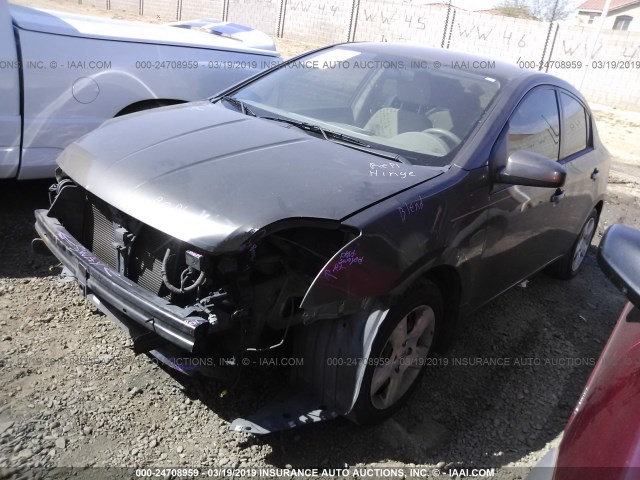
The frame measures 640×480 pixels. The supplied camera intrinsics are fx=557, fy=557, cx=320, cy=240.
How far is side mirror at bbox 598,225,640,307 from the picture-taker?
1.62 metres

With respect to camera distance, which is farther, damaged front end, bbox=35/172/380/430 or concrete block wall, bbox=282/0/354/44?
concrete block wall, bbox=282/0/354/44

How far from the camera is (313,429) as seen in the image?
107 inches

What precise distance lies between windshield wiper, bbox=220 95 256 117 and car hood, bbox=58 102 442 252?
0.23 m

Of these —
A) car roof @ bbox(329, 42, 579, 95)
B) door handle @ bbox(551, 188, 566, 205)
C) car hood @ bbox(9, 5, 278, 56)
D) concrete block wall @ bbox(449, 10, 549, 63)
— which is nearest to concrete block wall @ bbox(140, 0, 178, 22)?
concrete block wall @ bbox(449, 10, 549, 63)

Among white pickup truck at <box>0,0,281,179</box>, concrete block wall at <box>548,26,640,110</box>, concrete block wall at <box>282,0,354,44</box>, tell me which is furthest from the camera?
concrete block wall at <box>282,0,354,44</box>

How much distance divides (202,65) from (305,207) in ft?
9.91

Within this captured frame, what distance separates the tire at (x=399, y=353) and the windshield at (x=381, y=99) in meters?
0.74

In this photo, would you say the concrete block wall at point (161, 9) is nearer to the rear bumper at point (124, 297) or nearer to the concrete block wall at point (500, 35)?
the concrete block wall at point (500, 35)

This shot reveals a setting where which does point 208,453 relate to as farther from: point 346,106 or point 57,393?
point 346,106

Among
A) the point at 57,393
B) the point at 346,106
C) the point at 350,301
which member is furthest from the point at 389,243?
the point at 57,393

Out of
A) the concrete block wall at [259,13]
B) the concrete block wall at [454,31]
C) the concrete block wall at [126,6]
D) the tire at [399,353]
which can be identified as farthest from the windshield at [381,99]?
the concrete block wall at [126,6]

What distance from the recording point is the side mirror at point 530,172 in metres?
2.83

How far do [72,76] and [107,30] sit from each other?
0.57 m

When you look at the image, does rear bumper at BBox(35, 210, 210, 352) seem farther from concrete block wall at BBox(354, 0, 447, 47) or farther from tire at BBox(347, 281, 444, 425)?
concrete block wall at BBox(354, 0, 447, 47)
